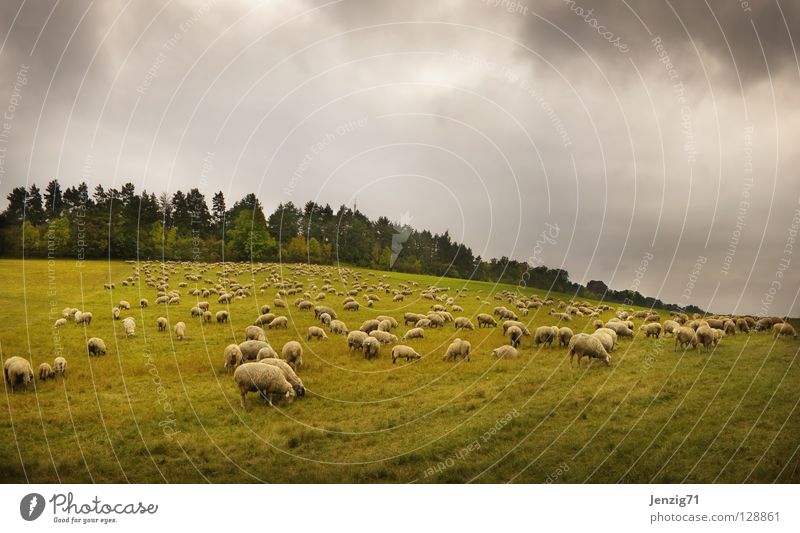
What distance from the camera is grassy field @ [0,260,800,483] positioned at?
9594 millimetres

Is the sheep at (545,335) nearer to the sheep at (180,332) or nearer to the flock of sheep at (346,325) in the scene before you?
the flock of sheep at (346,325)

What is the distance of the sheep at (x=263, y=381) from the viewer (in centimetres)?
1153

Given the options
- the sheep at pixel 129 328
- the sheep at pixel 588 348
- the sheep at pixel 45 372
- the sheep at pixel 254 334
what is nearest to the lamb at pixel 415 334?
the sheep at pixel 254 334

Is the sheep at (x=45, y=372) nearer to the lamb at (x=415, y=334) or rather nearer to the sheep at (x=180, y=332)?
the sheep at (x=180, y=332)

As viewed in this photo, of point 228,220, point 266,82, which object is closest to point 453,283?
point 228,220

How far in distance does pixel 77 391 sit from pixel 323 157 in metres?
10.8

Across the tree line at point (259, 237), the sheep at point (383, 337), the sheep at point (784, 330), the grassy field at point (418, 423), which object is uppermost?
the tree line at point (259, 237)

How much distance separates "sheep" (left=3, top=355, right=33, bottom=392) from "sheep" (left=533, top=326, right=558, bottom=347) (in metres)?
17.5

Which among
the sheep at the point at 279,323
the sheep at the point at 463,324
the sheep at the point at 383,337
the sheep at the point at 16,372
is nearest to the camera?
the sheep at the point at 16,372

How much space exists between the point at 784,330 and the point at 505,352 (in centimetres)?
1339

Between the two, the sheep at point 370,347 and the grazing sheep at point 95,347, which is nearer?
the grazing sheep at point 95,347

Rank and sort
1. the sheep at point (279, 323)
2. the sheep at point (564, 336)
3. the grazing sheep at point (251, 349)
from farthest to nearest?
1. the sheep at point (279, 323)
2. the sheep at point (564, 336)
3. the grazing sheep at point (251, 349)

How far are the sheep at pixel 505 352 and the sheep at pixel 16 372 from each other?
48.7 ft

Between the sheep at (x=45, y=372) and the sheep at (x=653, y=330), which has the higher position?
the sheep at (x=653, y=330)
